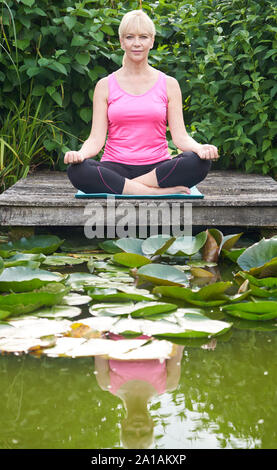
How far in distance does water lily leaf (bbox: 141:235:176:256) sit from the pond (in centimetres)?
68

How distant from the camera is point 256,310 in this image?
1965 mm

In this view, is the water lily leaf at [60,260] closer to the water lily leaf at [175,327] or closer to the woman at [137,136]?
the woman at [137,136]

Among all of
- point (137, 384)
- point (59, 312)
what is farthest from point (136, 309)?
point (137, 384)

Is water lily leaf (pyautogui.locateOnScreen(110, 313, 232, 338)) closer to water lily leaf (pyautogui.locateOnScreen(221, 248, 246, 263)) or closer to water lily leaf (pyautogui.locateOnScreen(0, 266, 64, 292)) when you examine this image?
water lily leaf (pyautogui.locateOnScreen(0, 266, 64, 292))

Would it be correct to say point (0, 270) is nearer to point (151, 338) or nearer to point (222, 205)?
point (151, 338)

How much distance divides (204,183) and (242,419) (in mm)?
2419

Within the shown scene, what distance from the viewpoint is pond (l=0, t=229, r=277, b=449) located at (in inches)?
50.7

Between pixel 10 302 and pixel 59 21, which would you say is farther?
pixel 59 21

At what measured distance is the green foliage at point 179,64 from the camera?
149 inches

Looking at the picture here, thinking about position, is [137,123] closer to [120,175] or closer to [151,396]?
[120,175]

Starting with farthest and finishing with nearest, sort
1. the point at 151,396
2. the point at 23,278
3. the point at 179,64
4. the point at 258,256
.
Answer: the point at 179,64 → the point at 258,256 → the point at 23,278 → the point at 151,396

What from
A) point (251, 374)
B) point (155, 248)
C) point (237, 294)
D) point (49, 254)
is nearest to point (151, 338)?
point (251, 374)

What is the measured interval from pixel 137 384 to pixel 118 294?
58 cm

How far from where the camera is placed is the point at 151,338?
1.80 metres
